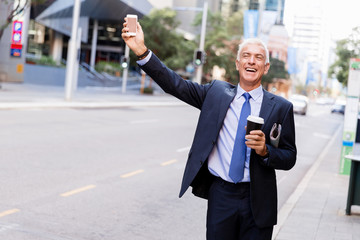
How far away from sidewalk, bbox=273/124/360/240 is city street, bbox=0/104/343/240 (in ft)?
1.58

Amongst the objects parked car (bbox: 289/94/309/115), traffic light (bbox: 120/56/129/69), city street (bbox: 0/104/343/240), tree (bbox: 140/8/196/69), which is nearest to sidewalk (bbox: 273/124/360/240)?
city street (bbox: 0/104/343/240)

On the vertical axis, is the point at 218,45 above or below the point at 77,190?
above

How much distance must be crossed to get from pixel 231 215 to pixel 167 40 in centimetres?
5347

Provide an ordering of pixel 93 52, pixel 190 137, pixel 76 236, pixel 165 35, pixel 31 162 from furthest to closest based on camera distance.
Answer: pixel 93 52
pixel 165 35
pixel 190 137
pixel 31 162
pixel 76 236

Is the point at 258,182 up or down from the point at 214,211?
up

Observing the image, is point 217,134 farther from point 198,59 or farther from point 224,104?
point 198,59

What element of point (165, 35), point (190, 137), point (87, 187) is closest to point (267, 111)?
point (87, 187)

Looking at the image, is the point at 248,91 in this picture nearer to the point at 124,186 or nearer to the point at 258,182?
the point at 258,182

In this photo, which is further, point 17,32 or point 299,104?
point 299,104

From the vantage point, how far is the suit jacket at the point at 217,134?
305 centimetres

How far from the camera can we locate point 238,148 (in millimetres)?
3049

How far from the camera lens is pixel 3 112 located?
17703 mm

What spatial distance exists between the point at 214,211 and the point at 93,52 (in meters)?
60.8

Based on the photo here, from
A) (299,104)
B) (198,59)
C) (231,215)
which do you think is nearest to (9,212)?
(231,215)
